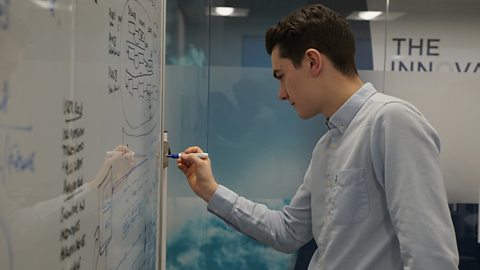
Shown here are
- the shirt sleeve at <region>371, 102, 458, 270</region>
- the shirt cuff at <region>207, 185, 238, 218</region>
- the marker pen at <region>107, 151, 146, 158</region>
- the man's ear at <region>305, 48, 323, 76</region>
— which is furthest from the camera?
the shirt cuff at <region>207, 185, 238, 218</region>

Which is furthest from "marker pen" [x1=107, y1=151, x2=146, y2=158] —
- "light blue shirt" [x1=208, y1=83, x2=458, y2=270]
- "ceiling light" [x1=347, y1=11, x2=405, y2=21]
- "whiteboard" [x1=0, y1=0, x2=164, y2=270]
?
"ceiling light" [x1=347, y1=11, x2=405, y2=21]

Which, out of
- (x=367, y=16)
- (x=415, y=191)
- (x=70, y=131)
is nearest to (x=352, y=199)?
(x=415, y=191)

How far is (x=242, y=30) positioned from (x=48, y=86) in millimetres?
1879

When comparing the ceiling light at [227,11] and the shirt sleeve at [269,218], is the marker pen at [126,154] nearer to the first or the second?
the shirt sleeve at [269,218]

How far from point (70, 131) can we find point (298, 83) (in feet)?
2.61

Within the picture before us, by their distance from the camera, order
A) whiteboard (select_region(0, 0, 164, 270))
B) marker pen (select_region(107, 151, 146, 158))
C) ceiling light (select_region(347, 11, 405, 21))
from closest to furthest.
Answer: whiteboard (select_region(0, 0, 164, 270)), marker pen (select_region(107, 151, 146, 158)), ceiling light (select_region(347, 11, 405, 21))

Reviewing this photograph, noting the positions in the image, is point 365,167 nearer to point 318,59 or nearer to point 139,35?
point 318,59

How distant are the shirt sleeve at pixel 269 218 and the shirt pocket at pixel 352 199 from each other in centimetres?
31

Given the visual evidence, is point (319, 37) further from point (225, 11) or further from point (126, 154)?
point (225, 11)

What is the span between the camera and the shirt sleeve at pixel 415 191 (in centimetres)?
98

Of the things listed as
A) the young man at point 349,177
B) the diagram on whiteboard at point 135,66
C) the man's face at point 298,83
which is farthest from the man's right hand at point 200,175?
the man's face at point 298,83

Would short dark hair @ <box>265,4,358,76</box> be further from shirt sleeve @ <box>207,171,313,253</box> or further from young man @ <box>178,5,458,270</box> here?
shirt sleeve @ <box>207,171,313,253</box>

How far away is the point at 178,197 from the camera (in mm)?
2344

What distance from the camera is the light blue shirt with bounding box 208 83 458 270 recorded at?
997 mm
